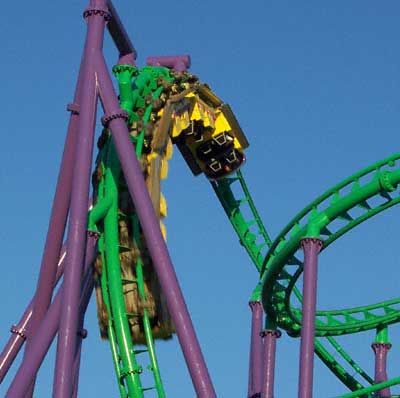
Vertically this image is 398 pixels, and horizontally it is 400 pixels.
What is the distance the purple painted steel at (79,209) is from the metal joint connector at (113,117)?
117mm

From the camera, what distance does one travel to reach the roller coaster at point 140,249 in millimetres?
13266

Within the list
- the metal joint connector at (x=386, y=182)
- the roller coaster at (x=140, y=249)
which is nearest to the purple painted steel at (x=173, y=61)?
the roller coaster at (x=140, y=249)

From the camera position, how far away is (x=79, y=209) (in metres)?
13.7

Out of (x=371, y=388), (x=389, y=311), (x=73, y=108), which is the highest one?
(x=73, y=108)

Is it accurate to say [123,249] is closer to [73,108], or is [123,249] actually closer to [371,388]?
[73,108]

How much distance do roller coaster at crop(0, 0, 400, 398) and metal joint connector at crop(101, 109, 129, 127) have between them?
22mm

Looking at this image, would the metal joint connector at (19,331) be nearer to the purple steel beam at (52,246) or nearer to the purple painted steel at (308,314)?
the purple steel beam at (52,246)

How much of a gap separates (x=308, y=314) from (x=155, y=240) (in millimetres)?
1609

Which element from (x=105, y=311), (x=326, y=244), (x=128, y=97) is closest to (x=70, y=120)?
(x=128, y=97)

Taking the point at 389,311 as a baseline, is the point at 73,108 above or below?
above

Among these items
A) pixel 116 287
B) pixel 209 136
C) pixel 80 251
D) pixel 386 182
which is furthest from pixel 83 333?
pixel 209 136

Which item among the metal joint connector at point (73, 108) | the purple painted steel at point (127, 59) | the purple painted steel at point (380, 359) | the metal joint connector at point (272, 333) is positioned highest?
the purple painted steel at point (127, 59)

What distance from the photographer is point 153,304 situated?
14.7 metres

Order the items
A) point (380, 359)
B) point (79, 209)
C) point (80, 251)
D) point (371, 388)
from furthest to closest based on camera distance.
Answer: point (380, 359) → point (79, 209) → point (80, 251) → point (371, 388)
